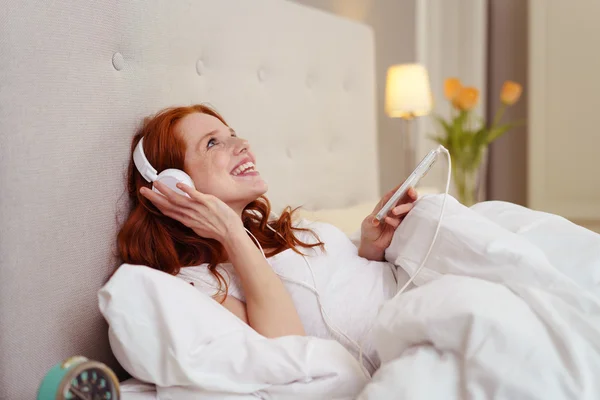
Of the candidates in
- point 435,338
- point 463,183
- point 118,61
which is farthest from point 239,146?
point 463,183

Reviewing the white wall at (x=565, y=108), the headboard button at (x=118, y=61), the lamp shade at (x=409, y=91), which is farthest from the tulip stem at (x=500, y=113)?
the headboard button at (x=118, y=61)

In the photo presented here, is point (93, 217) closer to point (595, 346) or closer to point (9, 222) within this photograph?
point (9, 222)

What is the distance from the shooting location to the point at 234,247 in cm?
123

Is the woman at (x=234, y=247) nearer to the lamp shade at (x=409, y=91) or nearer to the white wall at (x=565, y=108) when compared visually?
the lamp shade at (x=409, y=91)

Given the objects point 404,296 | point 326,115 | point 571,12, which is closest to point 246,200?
point 404,296

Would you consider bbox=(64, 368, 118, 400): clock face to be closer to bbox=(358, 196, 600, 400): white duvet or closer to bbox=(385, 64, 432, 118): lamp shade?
bbox=(358, 196, 600, 400): white duvet

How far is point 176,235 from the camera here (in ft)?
4.36

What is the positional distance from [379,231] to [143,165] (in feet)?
1.75

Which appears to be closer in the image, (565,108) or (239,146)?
(239,146)

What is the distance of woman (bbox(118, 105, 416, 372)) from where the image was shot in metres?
1.23

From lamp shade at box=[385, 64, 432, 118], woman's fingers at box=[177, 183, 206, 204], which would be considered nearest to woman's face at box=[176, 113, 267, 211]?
woman's fingers at box=[177, 183, 206, 204]

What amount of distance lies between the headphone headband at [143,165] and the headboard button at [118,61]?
0.16 metres

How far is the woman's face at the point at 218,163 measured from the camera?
4.37ft

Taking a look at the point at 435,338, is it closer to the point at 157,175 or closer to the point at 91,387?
the point at 91,387
